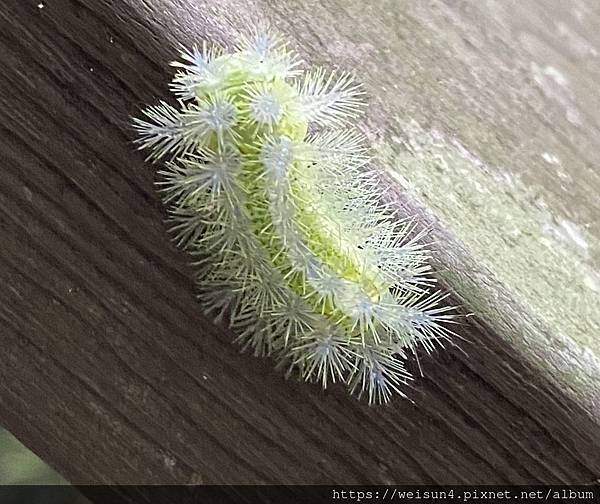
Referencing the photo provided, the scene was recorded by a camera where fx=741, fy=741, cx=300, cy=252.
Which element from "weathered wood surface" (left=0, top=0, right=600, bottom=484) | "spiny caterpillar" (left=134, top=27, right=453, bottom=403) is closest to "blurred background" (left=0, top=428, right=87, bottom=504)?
"weathered wood surface" (left=0, top=0, right=600, bottom=484)

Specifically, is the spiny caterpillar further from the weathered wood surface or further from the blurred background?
the blurred background

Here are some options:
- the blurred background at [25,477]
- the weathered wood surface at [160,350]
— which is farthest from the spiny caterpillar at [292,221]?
the blurred background at [25,477]

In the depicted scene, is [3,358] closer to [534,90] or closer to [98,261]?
[98,261]

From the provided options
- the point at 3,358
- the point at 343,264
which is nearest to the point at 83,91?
the point at 3,358

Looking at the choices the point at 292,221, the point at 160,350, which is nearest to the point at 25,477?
the point at 160,350

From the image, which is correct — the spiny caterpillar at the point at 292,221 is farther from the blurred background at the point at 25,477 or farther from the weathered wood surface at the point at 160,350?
the blurred background at the point at 25,477

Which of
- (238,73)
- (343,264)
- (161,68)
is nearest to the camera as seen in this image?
(161,68)

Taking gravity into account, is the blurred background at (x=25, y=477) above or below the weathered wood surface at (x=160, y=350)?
below
